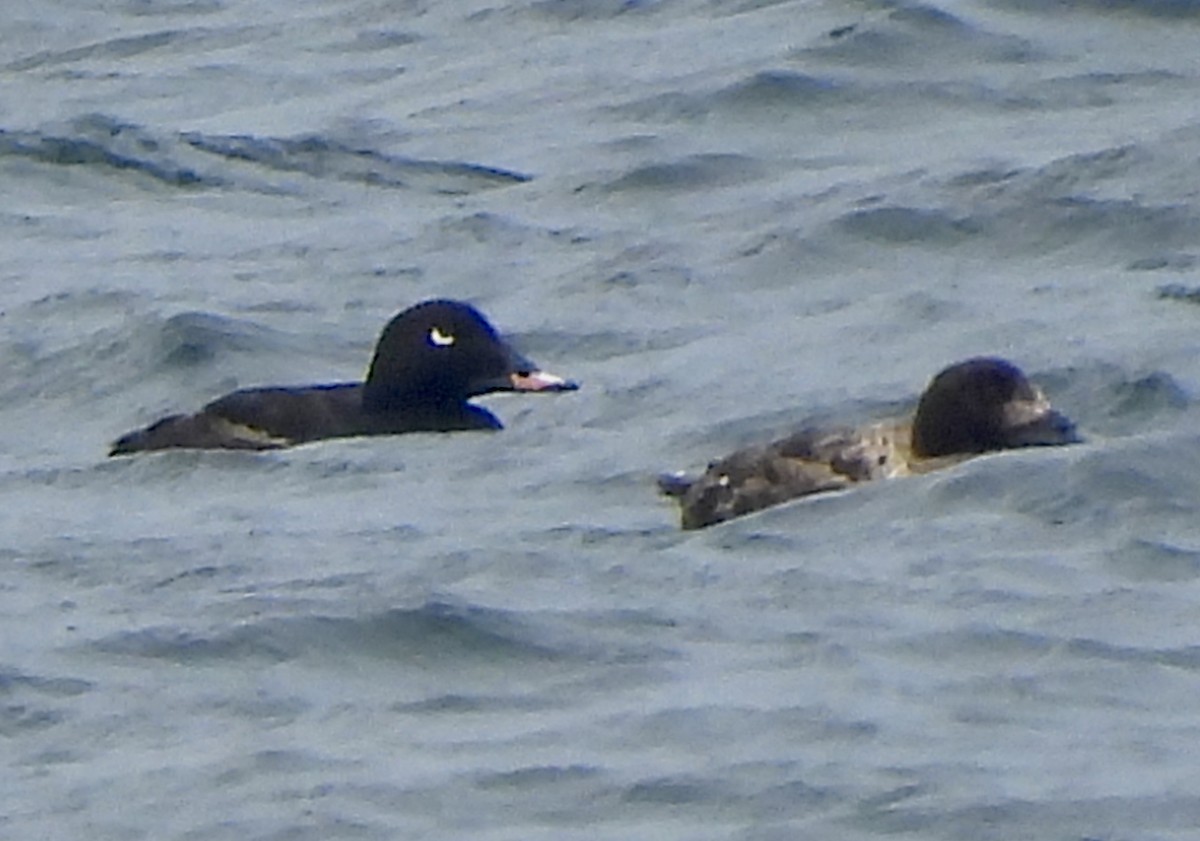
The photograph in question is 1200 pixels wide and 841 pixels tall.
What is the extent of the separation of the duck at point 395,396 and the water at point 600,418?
12 centimetres

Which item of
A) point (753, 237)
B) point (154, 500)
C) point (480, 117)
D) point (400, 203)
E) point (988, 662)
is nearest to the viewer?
point (988, 662)

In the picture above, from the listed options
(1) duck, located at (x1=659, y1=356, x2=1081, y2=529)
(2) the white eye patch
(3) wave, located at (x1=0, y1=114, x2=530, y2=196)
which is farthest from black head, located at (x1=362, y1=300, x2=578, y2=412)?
(3) wave, located at (x1=0, y1=114, x2=530, y2=196)

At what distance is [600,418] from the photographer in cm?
1494

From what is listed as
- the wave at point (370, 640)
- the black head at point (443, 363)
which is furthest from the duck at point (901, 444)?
the black head at point (443, 363)

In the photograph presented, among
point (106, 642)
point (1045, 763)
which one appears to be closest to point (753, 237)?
point (106, 642)

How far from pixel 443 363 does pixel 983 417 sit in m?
2.60

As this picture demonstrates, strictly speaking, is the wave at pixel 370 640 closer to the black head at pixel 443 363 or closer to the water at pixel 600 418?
the water at pixel 600 418

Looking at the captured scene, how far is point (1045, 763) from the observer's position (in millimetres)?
10172

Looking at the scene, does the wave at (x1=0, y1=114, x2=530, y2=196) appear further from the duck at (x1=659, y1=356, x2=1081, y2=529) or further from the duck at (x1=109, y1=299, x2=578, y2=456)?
the duck at (x1=659, y1=356, x2=1081, y2=529)

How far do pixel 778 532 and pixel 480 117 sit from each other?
25.0 feet

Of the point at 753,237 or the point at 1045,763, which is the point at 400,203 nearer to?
the point at 753,237

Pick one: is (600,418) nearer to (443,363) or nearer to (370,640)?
(443,363)

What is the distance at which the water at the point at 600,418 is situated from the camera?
10344mm

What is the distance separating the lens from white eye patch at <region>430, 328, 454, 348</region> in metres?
15.7
